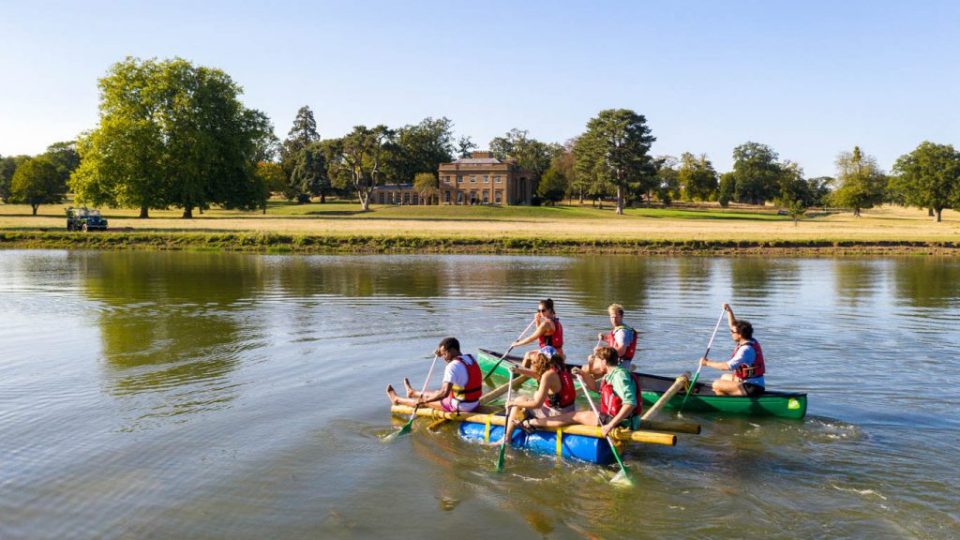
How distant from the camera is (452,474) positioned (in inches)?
402

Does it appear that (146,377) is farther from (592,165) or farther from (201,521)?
(592,165)

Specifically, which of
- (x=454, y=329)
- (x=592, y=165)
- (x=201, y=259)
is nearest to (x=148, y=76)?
(x=201, y=259)

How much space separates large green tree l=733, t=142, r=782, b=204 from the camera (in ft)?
454

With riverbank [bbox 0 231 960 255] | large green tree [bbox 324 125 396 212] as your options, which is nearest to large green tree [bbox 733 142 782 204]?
large green tree [bbox 324 125 396 212]

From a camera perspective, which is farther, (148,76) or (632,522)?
(148,76)

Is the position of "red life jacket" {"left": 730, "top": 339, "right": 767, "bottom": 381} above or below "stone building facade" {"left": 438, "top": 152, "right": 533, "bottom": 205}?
below

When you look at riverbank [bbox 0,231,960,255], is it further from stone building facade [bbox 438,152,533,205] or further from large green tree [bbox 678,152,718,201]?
large green tree [bbox 678,152,718,201]

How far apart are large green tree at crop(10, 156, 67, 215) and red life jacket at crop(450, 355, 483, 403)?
99726mm

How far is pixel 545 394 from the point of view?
10648 mm

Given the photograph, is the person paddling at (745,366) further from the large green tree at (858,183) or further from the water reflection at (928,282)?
the large green tree at (858,183)

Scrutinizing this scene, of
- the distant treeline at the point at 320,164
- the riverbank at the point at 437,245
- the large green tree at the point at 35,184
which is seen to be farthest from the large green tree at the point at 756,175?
the large green tree at the point at 35,184

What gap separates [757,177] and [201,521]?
5571 inches

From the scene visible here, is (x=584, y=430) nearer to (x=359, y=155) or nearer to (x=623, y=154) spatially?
(x=623, y=154)

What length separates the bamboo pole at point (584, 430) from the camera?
32.7 ft
